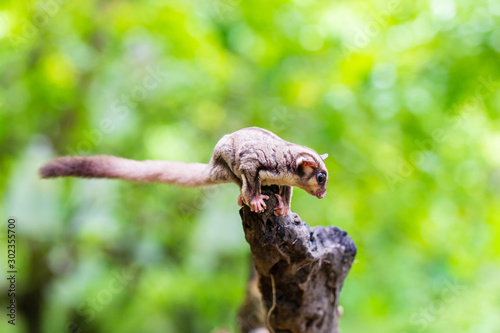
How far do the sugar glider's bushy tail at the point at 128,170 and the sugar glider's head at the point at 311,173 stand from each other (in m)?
0.38

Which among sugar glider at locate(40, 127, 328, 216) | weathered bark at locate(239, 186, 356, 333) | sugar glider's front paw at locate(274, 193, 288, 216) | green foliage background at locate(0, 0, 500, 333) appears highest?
green foliage background at locate(0, 0, 500, 333)

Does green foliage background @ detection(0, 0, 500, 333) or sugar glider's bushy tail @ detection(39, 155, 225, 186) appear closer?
sugar glider's bushy tail @ detection(39, 155, 225, 186)

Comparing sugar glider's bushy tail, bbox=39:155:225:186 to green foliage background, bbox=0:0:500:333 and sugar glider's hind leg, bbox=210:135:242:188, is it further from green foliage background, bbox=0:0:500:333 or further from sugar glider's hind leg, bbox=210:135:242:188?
green foliage background, bbox=0:0:500:333

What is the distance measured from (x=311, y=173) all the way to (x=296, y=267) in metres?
0.41

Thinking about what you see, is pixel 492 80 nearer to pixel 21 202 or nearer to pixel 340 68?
pixel 340 68

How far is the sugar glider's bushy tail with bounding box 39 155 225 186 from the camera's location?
1.80 m

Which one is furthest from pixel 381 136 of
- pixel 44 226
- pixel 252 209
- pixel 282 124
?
pixel 44 226

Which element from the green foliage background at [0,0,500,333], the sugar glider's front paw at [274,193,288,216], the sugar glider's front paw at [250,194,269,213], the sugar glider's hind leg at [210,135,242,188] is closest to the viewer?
the sugar glider's front paw at [250,194,269,213]

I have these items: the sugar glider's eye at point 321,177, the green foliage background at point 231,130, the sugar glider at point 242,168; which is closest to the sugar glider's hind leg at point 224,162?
the sugar glider at point 242,168

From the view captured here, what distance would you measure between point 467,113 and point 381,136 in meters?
0.73

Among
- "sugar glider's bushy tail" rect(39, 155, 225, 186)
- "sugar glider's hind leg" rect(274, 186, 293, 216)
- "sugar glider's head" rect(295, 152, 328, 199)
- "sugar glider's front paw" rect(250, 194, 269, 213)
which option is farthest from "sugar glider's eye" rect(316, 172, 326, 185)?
"sugar glider's bushy tail" rect(39, 155, 225, 186)

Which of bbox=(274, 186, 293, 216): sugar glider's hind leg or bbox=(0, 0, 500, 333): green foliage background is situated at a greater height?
bbox=(0, 0, 500, 333): green foliage background

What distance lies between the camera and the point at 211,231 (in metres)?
4.35

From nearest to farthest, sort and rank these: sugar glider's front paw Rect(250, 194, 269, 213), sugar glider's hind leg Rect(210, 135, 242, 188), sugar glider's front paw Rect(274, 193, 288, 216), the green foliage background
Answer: sugar glider's front paw Rect(250, 194, 269, 213), sugar glider's front paw Rect(274, 193, 288, 216), sugar glider's hind leg Rect(210, 135, 242, 188), the green foliage background
